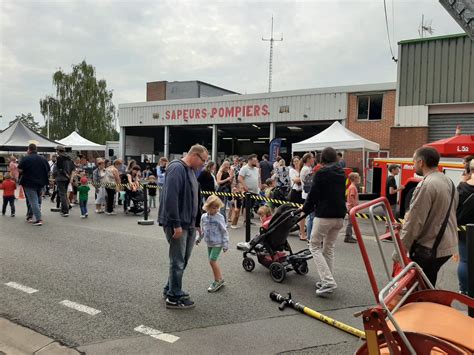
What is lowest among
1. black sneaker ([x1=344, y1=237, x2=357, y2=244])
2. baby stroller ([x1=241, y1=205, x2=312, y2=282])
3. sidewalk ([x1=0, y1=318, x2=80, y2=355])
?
sidewalk ([x1=0, y1=318, x2=80, y2=355])

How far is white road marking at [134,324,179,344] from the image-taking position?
3994mm

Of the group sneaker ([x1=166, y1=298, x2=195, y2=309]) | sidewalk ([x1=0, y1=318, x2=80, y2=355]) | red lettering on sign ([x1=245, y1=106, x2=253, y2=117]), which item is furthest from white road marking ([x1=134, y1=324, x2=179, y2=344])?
red lettering on sign ([x1=245, y1=106, x2=253, y2=117])

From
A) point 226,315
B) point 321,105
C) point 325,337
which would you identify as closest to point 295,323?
point 325,337

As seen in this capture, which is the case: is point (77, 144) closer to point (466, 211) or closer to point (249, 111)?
point (249, 111)

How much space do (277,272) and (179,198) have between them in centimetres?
207

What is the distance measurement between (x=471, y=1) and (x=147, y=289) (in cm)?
607

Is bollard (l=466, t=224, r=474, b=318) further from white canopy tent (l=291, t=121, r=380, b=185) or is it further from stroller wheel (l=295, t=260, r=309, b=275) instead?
white canopy tent (l=291, t=121, r=380, b=185)

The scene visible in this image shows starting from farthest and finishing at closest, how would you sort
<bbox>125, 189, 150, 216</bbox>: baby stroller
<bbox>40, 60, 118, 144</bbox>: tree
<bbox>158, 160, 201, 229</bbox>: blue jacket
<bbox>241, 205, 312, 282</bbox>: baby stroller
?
<bbox>40, 60, 118, 144</bbox>: tree < <bbox>125, 189, 150, 216</bbox>: baby stroller < <bbox>241, 205, 312, 282</bbox>: baby stroller < <bbox>158, 160, 201, 229</bbox>: blue jacket

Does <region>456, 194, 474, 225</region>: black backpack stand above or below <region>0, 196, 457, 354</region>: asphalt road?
above

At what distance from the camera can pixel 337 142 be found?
1519 cm

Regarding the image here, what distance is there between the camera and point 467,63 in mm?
17234

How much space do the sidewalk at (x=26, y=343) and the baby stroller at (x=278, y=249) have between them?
3073mm

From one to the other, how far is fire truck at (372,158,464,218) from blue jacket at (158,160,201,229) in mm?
7271

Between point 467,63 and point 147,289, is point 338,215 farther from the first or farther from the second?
point 467,63
